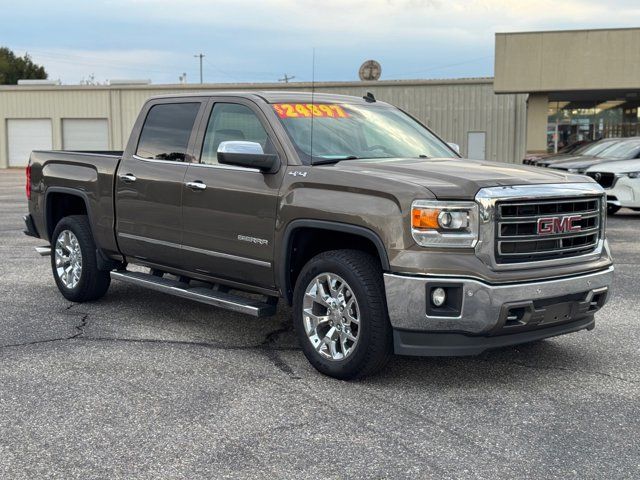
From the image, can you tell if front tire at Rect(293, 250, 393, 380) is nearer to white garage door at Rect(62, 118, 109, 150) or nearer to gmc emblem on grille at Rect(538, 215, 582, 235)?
gmc emblem on grille at Rect(538, 215, 582, 235)

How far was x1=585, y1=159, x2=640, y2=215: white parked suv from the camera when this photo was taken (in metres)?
15.2

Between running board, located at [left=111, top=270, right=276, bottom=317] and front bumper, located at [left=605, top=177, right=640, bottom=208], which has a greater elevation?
front bumper, located at [left=605, top=177, right=640, bottom=208]

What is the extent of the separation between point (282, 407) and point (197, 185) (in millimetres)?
2102

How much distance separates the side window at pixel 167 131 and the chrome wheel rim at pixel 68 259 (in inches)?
50.8

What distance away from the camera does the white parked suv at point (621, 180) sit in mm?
15203

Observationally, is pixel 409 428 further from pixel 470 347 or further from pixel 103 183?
pixel 103 183

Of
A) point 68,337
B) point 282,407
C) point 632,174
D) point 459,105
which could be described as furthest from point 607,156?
point 459,105

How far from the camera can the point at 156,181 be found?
640cm

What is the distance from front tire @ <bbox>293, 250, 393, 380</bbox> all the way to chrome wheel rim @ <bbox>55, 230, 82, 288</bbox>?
3.02 metres

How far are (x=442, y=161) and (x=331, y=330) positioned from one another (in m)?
1.53

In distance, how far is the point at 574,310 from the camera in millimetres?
4977

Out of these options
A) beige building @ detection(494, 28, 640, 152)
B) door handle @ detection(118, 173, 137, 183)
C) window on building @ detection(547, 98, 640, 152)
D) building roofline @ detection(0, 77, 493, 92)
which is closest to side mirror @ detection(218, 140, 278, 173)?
door handle @ detection(118, 173, 137, 183)

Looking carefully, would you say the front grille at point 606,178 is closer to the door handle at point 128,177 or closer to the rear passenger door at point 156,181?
the rear passenger door at point 156,181

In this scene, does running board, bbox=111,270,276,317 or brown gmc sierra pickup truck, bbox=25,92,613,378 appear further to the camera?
running board, bbox=111,270,276,317
